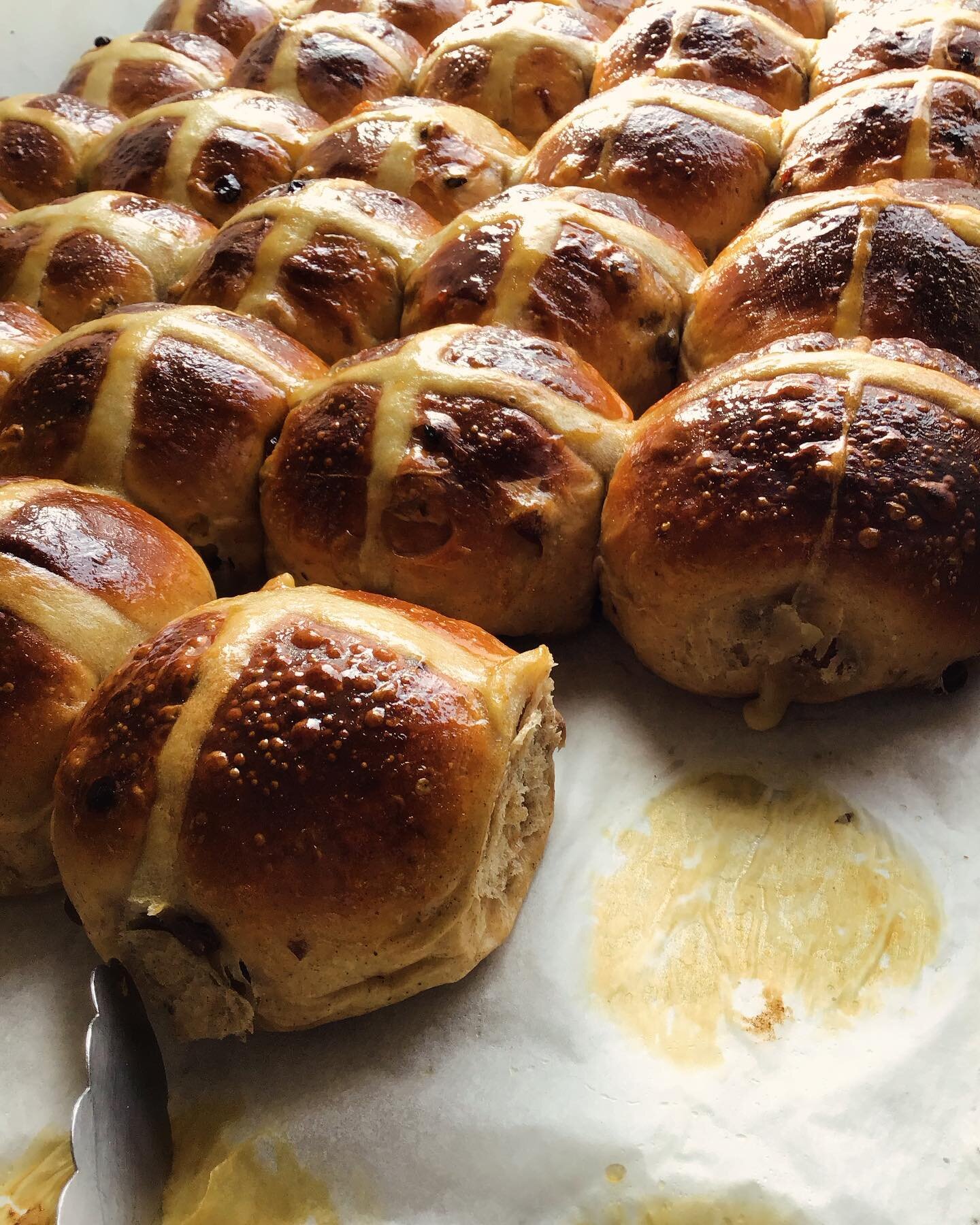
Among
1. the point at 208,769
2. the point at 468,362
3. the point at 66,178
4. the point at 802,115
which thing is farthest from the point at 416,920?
the point at 66,178

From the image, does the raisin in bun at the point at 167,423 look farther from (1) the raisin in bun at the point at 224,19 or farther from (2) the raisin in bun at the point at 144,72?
(1) the raisin in bun at the point at 224,19

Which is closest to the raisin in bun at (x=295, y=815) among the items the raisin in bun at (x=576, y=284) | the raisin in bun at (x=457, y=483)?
A: the raisin in bun at (x=457, y=483)

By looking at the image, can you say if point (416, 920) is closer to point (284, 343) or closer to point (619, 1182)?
point (619, 1182)

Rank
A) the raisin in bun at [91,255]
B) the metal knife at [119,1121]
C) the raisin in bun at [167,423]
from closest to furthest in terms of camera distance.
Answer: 1. the metal knife at [119,1121]
2. the raisin in bun at [167,423]
3. the raisin in bun at [91,255]

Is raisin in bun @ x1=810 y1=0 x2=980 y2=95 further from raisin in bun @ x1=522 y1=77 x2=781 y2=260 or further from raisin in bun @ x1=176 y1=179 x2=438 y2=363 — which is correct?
raisin in bun @ x1=176 y1=179 x2=438 y2=363

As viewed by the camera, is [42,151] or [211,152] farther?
[42,151]

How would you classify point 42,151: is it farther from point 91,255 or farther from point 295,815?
point 295,815

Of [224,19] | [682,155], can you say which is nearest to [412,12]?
[224,19]

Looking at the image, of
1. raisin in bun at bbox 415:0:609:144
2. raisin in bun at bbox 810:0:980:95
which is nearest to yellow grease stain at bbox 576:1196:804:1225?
raisin in bun at bbox 810:0:980:95
